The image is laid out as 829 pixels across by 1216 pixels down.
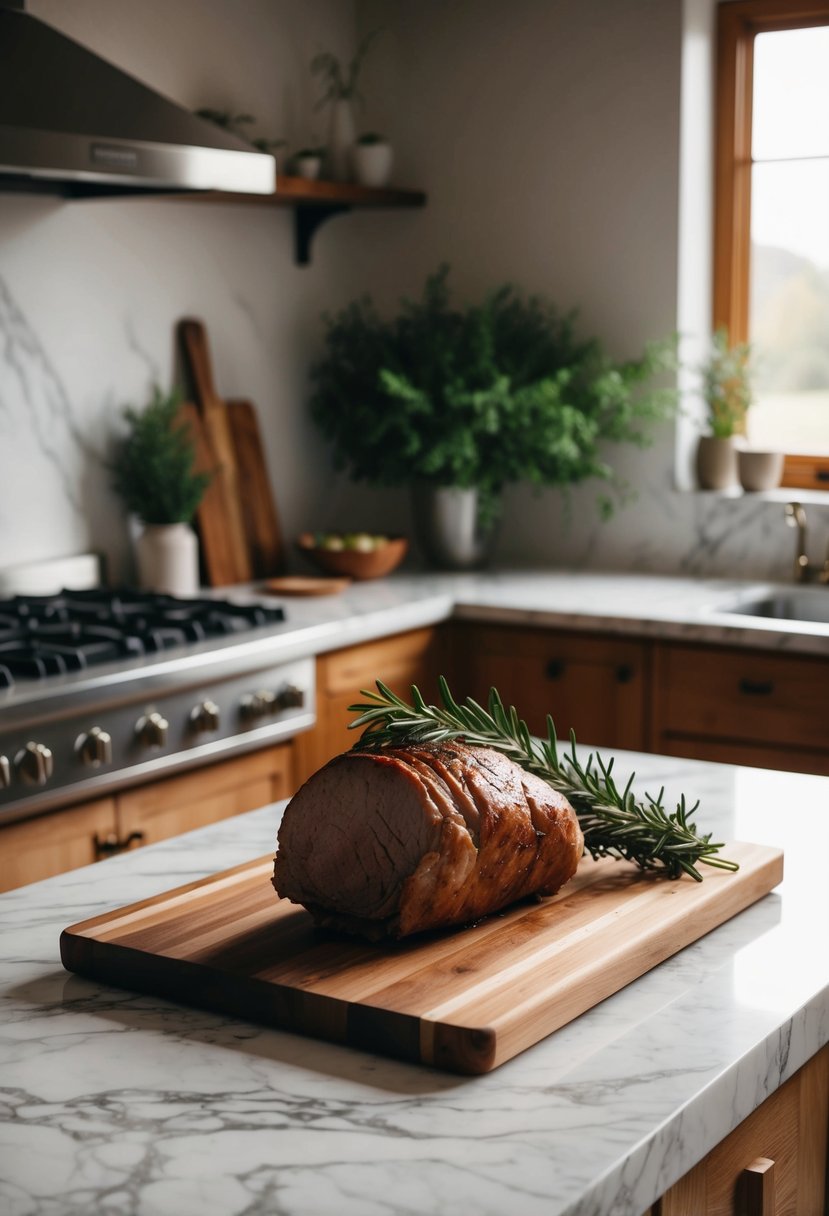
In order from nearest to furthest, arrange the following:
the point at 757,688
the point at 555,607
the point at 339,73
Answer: the point at 757,688
the point at 555,607
the point at 339,73

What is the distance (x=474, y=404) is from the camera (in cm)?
346

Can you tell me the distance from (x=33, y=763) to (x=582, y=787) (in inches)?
46.8

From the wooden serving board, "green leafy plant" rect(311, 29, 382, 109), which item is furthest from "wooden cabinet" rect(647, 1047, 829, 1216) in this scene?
"green leafy plant" rect(311, 29, 382, 109)

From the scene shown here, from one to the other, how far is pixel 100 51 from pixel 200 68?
0.32 m

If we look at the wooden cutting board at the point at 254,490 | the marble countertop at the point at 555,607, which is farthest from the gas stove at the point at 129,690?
the wooden cutting board at the point at 254,490

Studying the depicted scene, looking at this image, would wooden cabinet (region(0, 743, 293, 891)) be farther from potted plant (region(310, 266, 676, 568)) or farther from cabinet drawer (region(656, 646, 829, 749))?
potted plant (region(310, 266, 676, 568))

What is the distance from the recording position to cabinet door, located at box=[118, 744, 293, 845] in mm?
2580

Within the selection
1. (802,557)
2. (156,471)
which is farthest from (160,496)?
(802,557)

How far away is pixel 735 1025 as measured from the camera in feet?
3.57

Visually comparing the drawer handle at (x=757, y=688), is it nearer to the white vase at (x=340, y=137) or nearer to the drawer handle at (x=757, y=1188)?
the white vase at (x=340, y=137)

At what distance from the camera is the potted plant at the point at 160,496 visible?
3.31 m

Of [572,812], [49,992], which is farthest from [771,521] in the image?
[49,992]

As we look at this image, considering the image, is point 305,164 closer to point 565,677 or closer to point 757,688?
point 565,677

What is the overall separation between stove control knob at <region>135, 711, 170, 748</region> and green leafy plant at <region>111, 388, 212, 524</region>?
892mm
